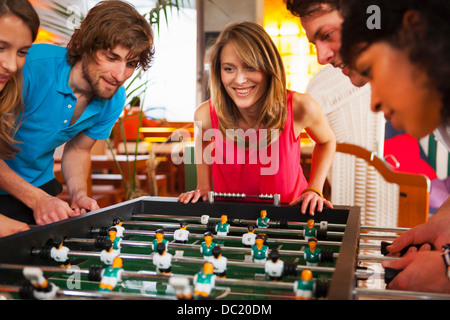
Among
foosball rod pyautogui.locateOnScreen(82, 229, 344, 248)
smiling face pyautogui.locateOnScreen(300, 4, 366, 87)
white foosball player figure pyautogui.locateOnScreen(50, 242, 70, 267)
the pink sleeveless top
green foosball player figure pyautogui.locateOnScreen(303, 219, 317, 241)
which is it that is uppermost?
smiling face pyautogui.locateOnScreen(300, 4, 366, 87)

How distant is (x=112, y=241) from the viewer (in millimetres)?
1146

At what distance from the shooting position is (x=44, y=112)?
1.71 m

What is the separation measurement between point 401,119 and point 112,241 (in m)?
0.81

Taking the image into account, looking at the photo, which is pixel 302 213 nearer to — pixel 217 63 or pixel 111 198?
pixel 217 63

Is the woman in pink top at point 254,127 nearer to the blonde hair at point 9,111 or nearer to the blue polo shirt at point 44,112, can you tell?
the blue polo shirt at point 44,112

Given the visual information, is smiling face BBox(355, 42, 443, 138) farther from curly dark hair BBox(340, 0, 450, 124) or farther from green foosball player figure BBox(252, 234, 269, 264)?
green foosball player figure BBox(252, 234, 269, 264)

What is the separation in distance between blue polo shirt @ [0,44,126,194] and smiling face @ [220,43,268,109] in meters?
0.60

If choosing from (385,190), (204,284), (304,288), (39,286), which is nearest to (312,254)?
(304,288)

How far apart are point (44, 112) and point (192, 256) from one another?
3.17 ft

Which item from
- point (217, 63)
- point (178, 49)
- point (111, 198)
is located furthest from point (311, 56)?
point (217, 63)

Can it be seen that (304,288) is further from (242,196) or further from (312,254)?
(242,196)

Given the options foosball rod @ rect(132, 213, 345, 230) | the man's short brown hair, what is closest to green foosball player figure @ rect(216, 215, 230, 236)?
foosball rod @ rect(132, 213, 345, 230)

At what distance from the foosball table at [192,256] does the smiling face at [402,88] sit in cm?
32

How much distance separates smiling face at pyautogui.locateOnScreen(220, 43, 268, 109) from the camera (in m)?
1.85
